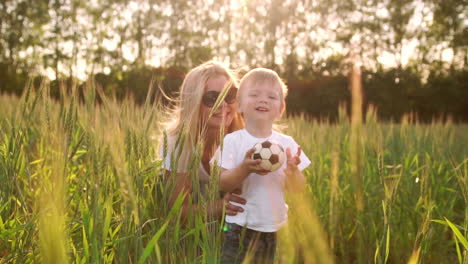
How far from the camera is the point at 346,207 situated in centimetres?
255

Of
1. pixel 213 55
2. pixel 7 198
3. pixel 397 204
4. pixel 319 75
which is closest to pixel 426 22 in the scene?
pixel 319 75

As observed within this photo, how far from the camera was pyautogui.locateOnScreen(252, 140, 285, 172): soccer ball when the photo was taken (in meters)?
1.63

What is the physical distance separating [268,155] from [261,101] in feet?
0.93

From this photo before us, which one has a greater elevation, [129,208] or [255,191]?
[129,208]

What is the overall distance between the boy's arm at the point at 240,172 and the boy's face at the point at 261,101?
25cm

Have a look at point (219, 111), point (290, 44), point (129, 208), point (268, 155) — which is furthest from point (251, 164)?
point (290, 44)

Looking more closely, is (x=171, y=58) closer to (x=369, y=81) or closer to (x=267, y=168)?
(x=369, y=81)

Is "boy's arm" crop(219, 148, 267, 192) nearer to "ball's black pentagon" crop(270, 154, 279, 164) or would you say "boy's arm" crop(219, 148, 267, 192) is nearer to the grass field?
"ball's black pentagon" crop(270, 154, 279, 164)

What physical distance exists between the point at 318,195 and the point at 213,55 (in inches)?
721

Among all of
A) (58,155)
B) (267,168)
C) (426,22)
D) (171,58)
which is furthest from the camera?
(426,22)

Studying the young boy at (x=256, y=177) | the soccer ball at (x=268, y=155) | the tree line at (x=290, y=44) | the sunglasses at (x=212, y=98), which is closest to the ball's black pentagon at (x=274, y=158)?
the soccer ball at (x=268, y=155)

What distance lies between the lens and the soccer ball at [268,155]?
1.63 m

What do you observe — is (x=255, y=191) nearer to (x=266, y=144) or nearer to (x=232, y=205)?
(x=232, y=205)

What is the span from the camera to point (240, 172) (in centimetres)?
167
